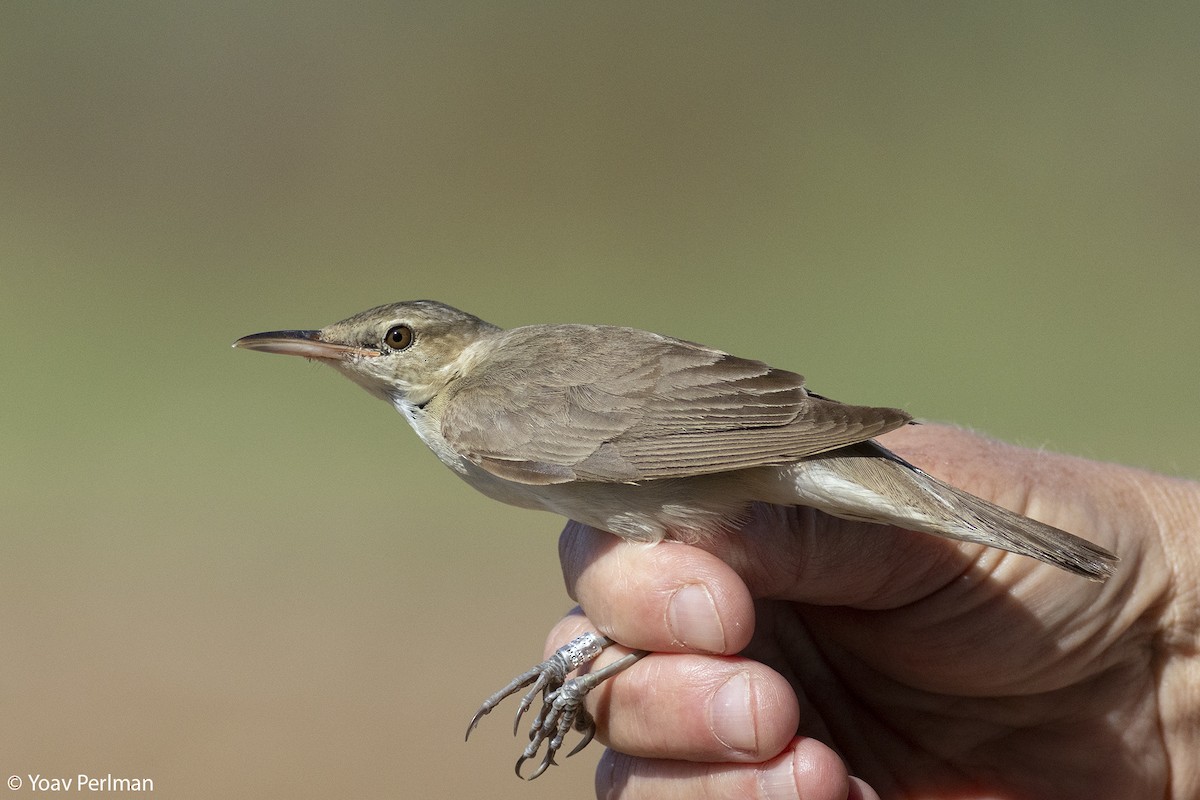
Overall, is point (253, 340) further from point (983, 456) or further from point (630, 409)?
point (983, 456)

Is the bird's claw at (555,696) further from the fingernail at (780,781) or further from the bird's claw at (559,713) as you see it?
the fingernail at (780,781)

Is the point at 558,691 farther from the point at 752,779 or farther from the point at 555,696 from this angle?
the point at 752,779

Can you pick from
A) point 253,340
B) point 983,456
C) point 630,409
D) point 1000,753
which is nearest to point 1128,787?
point 1000,753

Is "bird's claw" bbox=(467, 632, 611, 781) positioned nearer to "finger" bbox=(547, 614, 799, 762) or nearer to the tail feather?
"finger" bbox=(547, 614, 799, 762)

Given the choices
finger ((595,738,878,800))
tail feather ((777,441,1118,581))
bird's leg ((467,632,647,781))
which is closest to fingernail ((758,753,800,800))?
finger ((595,738,878,800))

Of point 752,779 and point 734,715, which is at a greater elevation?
point 734,715

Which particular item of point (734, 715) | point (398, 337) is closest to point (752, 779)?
point (734, 715)

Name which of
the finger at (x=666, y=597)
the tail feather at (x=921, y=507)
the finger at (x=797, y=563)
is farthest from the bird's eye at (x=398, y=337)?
the tail feather at (x=921, y=507)
